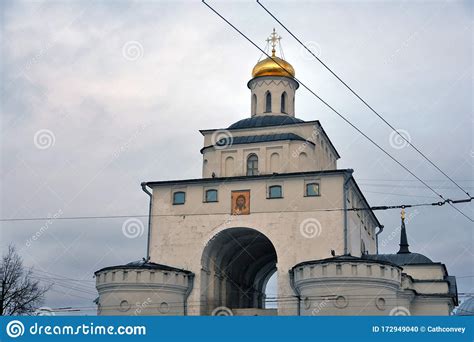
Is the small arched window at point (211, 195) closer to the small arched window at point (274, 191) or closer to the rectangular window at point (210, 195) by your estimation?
the rectangular window at point (210, 195)

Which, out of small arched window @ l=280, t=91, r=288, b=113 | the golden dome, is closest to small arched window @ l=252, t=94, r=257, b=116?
the golden dome

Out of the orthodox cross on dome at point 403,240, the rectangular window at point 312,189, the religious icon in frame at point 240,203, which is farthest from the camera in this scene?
the orthodox cross on dome at point 403,240

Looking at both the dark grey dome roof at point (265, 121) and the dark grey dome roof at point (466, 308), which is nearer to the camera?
the dark grey dome roof at point (265, 121)

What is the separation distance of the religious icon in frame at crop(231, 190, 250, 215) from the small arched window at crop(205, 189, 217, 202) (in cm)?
93

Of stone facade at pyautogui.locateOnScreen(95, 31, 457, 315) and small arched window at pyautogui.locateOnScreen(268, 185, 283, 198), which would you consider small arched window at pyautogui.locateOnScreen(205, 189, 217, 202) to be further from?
small arched window at pyautogui.locateOnScreen(268, 185, 283, 198)

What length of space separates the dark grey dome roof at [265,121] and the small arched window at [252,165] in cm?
207

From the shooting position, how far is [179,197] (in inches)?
Answer: 1335

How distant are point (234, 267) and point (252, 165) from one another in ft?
18.8

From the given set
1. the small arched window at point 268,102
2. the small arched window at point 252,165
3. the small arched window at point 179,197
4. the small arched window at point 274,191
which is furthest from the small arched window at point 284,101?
the small arched window at point 179,197

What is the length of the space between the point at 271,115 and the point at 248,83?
2.97m

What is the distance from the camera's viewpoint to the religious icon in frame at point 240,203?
32469 millimetres

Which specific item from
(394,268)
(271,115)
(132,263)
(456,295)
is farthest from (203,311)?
(456,295)

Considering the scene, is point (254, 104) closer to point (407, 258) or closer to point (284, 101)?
point (284, 101)

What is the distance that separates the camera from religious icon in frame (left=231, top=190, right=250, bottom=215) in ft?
107
